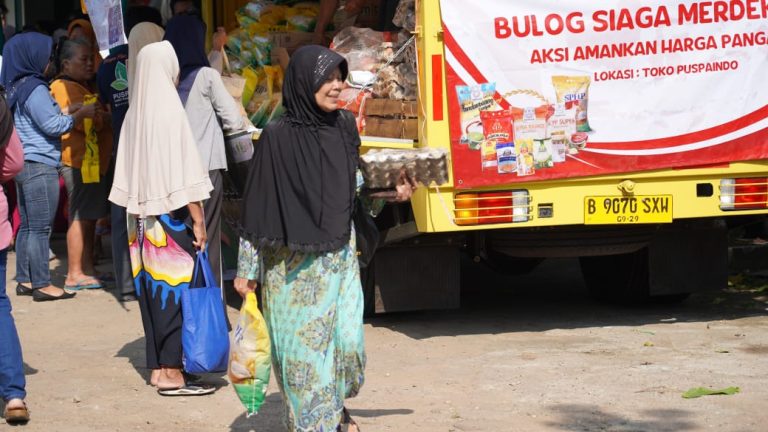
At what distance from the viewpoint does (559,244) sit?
757 cm

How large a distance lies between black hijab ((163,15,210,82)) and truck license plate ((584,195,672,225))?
2256 mm

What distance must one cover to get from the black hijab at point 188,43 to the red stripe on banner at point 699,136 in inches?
86.3

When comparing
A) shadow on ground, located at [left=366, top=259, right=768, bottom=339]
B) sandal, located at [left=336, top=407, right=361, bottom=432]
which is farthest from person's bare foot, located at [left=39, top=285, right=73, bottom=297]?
sandal, located at [left=336, top=407, right=361, bottom=432]

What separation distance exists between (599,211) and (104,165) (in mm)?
3770

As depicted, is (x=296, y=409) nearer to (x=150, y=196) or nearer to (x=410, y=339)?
(x=150, y=196)

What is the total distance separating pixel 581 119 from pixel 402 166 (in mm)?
2440

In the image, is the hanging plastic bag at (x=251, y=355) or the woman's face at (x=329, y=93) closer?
the woman's face at (x=329, y=93)

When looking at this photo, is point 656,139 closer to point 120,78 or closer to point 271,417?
point 271,417

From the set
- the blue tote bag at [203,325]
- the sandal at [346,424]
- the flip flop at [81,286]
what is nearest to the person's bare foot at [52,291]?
the flip flop at [81,286]

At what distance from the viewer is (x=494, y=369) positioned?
6.71m

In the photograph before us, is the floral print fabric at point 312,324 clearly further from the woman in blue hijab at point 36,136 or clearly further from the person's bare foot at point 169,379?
the woman in blue hijab at point 36,136

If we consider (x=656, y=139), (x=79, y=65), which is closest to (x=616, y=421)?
(x=656, y=139)

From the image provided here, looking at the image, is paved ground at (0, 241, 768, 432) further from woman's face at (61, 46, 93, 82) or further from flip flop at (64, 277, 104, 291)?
woman's face at (61, 46, 93, 82)

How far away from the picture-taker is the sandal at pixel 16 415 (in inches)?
228
